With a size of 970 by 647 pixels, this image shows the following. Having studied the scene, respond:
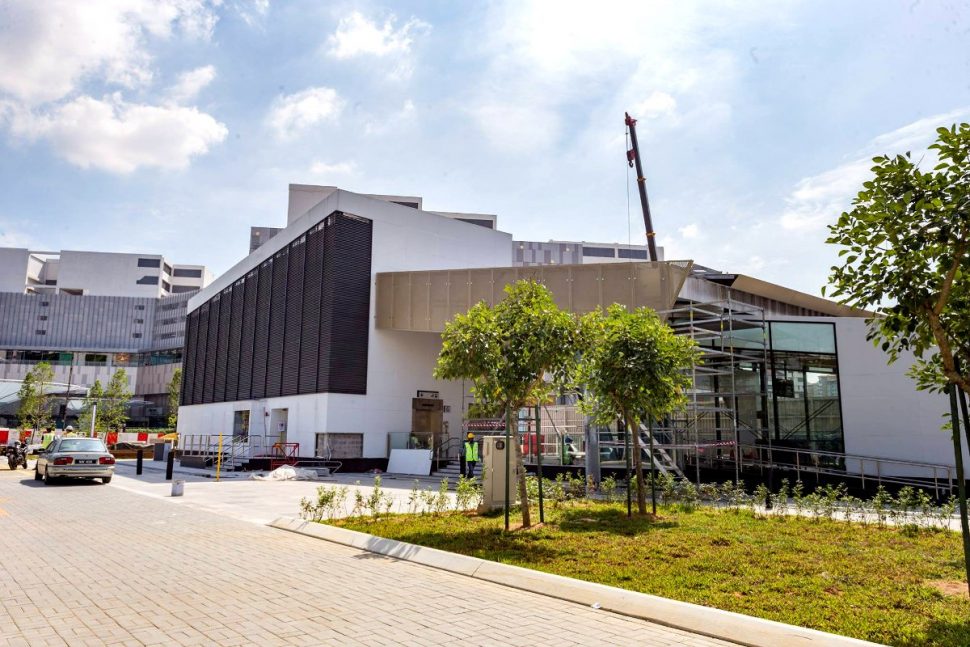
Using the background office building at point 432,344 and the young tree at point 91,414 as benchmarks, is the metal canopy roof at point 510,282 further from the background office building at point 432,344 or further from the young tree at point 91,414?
the young tree at point 91,414

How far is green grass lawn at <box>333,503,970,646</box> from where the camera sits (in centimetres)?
651

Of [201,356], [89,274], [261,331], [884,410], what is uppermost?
[89,274]

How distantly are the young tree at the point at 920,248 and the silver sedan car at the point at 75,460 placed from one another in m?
23.6

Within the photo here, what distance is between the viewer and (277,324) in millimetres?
39094

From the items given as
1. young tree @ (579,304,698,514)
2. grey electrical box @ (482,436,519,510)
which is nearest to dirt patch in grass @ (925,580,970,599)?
young tree @ (579,304,698,514)

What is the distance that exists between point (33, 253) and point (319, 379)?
331ft

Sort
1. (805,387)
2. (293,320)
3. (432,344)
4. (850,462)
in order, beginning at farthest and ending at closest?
(293,320)
(432,344)
(805,387)
(850,462)

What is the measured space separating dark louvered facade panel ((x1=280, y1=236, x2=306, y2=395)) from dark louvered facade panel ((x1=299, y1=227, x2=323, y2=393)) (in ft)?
1.75

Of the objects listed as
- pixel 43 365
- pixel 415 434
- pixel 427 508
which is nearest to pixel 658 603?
pixel 427 508

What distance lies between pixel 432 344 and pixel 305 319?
22.3ft

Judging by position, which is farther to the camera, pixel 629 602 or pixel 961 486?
pixel 629 602

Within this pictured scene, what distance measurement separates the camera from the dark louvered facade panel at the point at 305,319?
109 ft

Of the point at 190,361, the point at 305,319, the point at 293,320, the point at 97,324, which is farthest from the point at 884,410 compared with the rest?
the point at 97,324

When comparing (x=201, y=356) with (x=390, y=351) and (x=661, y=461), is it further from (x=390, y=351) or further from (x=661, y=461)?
(x=661, y=461)
